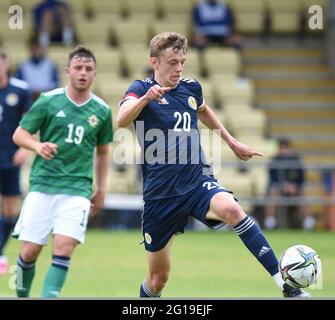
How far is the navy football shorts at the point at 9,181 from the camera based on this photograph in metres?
13.4

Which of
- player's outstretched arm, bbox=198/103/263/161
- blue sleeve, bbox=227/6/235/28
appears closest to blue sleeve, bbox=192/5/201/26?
blue sleeve, bbox=227/6/235/28

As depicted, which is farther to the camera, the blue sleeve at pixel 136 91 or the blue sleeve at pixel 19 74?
the blue sleeve at pixel 19 74

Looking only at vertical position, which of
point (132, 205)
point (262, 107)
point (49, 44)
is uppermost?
point (49, 44)

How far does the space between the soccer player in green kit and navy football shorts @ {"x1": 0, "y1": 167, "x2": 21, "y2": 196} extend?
3946mm

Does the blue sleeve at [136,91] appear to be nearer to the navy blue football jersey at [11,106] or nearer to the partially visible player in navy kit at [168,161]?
the partially visible player in navy kit at [168,161]

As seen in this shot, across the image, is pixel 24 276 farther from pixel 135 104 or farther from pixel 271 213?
pixel 271 213

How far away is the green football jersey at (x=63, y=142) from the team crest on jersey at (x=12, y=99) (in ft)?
11.0

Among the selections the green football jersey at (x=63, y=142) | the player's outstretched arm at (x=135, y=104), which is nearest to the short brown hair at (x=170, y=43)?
the player's outstretched arm at (x=135, y=104)

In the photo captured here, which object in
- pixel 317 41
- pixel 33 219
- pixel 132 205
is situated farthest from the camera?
pixel 317 41

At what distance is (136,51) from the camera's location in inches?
904

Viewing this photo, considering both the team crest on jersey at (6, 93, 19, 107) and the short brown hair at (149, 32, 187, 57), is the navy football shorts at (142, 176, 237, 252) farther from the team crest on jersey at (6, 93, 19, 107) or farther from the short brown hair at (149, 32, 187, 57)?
the team crest on jersey at (6, 93, 19, 107)
